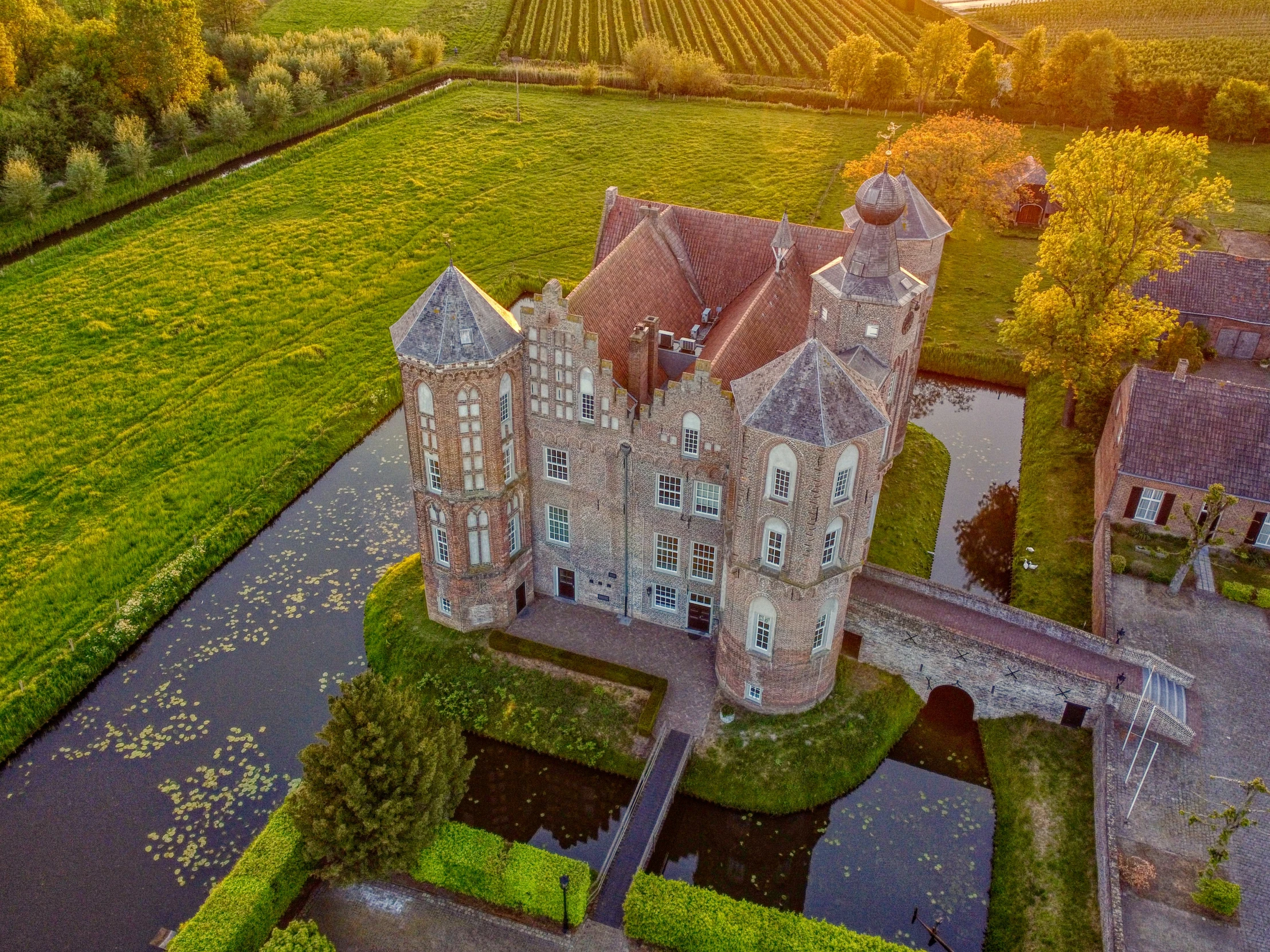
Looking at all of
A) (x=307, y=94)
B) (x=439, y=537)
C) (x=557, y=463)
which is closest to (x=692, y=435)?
(x=557, y=463)

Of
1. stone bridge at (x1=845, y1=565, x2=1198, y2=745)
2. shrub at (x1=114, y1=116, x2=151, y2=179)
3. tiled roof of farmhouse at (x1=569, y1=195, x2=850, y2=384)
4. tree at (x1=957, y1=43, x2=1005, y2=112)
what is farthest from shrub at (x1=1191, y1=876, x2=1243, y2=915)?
tree at (x1=957, y1=43, x2=1005, y2=112)

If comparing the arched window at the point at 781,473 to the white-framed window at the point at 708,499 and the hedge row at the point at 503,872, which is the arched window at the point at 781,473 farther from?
the hedge row at the point at 503,872

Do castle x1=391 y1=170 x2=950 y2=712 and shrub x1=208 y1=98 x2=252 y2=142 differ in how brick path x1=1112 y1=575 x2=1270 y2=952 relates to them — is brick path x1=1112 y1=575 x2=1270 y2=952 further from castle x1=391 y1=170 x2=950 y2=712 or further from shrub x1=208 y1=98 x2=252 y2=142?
shrub x1=208 y1=98 x2=252 y2=142

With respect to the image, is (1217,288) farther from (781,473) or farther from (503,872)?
(503,872)

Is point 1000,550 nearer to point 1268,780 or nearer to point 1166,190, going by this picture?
point 1268,780

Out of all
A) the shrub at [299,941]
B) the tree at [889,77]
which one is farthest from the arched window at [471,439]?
the tree at [889,77]
